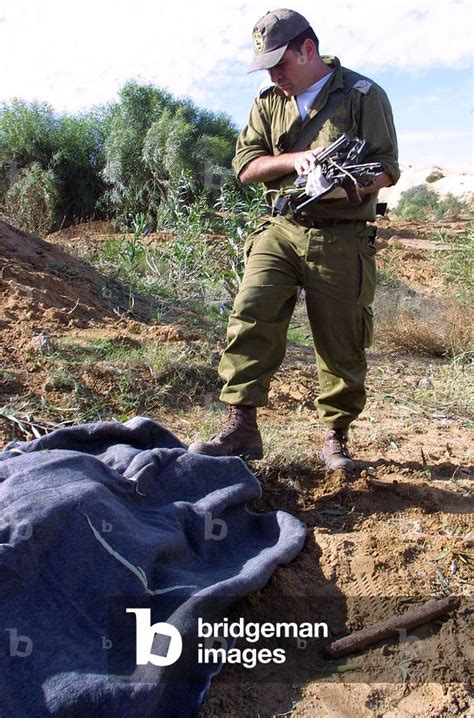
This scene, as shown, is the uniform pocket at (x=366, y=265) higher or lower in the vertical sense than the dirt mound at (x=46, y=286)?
higher

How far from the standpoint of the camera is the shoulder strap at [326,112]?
3213 millimetres

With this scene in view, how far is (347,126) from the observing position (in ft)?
10.5

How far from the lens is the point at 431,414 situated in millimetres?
4719

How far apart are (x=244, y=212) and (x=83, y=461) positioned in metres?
4.73

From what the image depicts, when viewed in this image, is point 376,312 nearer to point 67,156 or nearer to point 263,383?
point 263,383

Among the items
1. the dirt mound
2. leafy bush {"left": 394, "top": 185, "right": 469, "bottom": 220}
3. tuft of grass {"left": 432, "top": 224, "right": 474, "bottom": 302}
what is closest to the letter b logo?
the dirt mound

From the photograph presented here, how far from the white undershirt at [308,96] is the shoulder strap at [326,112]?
2.0 inches

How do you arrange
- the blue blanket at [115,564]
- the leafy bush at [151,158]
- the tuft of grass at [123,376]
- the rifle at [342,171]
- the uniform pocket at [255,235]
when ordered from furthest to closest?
the leafy bush at [151,158], the tuft of grass at [123,376], the uniform pocket at [255,235], the rifle at [342,171], the blue blanket at [115,564]

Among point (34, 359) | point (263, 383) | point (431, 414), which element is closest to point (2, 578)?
point (263, 383)

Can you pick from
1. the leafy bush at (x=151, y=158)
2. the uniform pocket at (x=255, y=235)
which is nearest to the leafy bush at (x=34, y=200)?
the leafy bush at (x=151, y=158)

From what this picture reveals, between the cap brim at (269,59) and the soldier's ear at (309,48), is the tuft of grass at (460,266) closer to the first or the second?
the soldier's ear at (309,48)

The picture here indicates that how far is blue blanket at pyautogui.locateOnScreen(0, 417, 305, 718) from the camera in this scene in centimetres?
199

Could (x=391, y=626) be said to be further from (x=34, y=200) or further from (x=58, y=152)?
(x=58, y=152)

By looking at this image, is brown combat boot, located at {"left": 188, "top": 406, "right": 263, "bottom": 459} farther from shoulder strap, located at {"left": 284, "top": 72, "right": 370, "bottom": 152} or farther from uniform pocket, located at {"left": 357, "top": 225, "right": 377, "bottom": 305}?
shoulder strap, located at {"left": 284, "top": 72, "right": 370, "bottom": 152}
